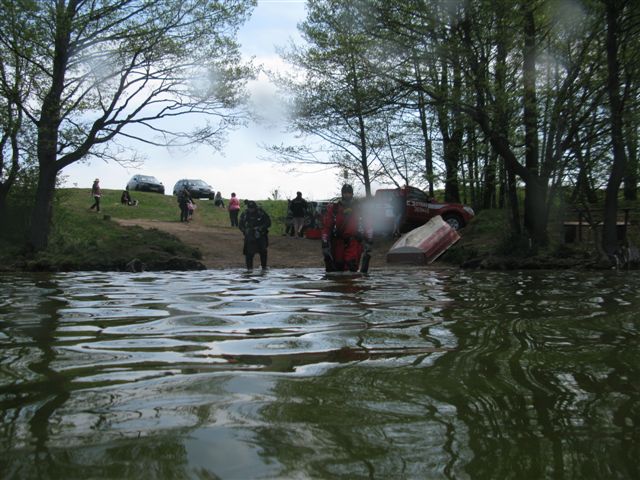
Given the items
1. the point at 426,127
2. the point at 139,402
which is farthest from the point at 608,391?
the point at 426,127

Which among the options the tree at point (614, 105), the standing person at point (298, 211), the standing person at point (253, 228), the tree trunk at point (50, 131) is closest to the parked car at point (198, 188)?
the standing person at point (298, 211)

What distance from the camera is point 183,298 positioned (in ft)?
22.2

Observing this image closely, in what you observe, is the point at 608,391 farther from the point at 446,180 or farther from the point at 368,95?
the point at 446,180

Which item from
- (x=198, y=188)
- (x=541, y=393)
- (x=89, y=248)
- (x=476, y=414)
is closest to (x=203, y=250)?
(x=89, y=248)

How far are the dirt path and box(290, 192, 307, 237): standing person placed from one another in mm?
1450

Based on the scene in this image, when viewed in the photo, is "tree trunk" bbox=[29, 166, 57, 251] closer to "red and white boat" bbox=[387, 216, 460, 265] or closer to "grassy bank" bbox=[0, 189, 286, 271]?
"grassy bank" bbox=[0, 189, 286, 271]

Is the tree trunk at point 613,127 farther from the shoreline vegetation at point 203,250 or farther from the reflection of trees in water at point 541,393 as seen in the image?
the reflection of trees in water at point 541,393

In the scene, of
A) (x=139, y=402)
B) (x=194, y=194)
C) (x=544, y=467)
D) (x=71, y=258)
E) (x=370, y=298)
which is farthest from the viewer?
(x=194, y=194)

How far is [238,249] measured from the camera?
22.7 metres

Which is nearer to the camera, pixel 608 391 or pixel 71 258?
pixel 608 391

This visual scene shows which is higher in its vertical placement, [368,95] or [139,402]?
[368,95]

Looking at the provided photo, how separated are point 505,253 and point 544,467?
1461 centimetres

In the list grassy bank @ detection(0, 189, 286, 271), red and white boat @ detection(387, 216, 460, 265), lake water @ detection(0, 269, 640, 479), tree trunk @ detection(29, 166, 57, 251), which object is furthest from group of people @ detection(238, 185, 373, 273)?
tree trunk @ detection(29, 166, 57, 251)

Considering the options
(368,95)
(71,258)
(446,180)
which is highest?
(368,95)
